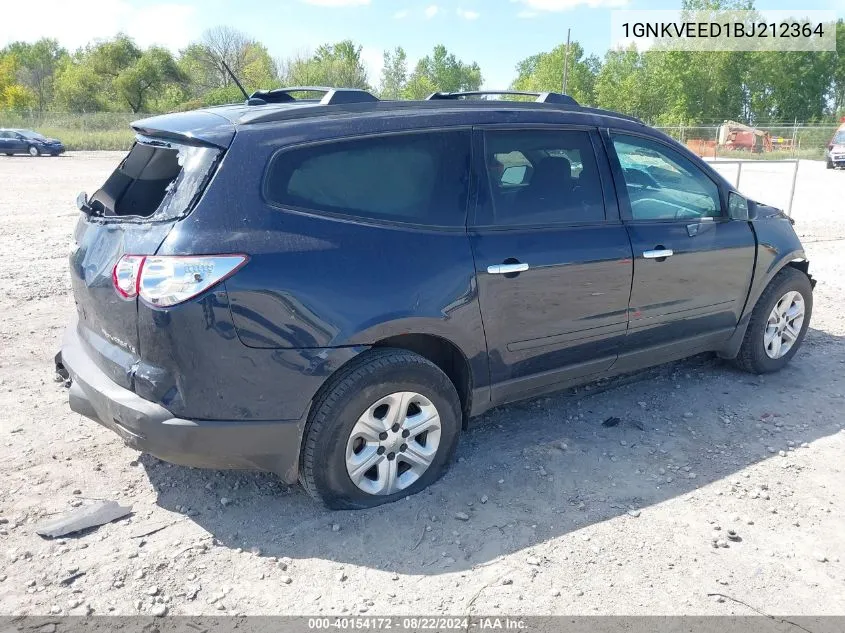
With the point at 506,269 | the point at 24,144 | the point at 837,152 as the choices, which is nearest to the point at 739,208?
the point at 506,269

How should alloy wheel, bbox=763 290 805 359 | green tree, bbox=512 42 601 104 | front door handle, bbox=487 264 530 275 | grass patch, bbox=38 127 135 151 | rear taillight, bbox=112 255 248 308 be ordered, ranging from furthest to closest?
green tree, bbox=512 42 601 104 → grass patch, bbox=38 127 135 151 → alloy wheel, bbox=763 290 805 359 → front door handle, bbox=487 264 530 275 → rear taillight, bbox=112 255 248 308

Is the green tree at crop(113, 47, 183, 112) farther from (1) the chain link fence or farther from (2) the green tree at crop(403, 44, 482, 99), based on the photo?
(1) the chain link fence

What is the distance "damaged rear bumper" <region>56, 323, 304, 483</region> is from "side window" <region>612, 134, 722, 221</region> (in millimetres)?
2465

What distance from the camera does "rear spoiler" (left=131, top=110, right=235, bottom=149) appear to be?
3.12 m

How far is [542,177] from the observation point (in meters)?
3.93

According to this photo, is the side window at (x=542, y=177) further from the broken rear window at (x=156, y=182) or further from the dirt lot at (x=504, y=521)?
the broken rear window at (x=156, y=182)

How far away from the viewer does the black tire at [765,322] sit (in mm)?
5066

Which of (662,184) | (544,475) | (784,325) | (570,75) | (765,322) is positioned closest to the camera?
(544,475)

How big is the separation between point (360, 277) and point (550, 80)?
8246 centimetres

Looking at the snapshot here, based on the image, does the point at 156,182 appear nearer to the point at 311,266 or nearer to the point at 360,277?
the point at 311,266

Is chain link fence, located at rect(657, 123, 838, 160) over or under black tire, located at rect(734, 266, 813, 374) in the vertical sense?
under

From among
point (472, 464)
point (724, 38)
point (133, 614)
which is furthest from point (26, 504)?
point (724, 38)

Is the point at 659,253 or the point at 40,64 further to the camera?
the point at 40,64

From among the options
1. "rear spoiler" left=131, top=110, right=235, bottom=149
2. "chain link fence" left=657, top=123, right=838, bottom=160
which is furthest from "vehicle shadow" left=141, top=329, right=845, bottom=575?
"chain link fence" left=657, top=123, right=838, bottom=160
